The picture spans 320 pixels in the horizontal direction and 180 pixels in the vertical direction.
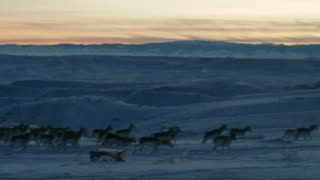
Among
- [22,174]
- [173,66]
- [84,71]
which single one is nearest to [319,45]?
[173,66]

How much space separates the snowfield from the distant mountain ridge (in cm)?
5222


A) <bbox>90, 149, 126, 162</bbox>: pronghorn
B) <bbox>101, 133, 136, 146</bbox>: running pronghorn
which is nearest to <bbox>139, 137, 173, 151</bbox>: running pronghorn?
<bbox>101, 133, 136, 146</bbox>: running pronghorn

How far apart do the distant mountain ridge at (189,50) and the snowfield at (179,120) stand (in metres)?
52.2

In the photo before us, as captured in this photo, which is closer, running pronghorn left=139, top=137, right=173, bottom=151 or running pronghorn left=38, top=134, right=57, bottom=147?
running pronghorn left=139, top=137, right=173, bottom=151

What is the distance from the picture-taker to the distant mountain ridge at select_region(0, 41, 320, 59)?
146625 millimetres

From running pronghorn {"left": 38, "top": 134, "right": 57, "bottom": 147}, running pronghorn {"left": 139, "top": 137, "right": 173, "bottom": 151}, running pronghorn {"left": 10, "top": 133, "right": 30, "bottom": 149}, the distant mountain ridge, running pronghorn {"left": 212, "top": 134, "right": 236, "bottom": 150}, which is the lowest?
running pronghorn {"left": 212, "top": 134, "right": 236, "bottom": 150}

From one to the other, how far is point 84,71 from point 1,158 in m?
78.5

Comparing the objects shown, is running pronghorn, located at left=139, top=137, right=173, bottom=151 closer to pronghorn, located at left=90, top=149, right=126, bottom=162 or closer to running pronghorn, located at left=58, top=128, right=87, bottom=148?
running pronghorn, located at left=58, top=128, right=87, bottom=148

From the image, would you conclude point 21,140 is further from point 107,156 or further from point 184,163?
point 184,163

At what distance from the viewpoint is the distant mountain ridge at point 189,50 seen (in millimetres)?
146625

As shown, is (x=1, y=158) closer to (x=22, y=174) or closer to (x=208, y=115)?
(x=22, y=174)

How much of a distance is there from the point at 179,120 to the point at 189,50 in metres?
117

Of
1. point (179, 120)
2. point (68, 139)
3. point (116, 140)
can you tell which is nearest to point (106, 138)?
point (116, 140)

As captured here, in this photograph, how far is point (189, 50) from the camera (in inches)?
6043
